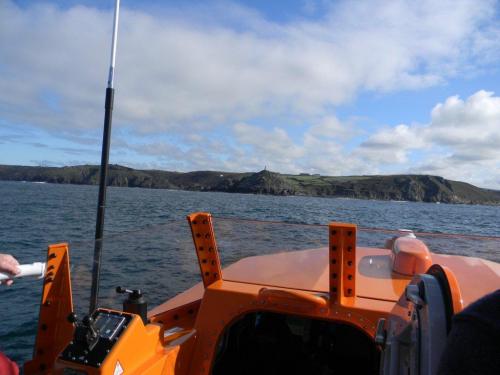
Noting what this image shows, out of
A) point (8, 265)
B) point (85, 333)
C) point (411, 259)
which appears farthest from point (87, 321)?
point (411, 259)

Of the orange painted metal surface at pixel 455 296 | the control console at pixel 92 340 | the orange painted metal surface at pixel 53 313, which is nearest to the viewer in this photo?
the orange painted metal surface at pixel 455 296

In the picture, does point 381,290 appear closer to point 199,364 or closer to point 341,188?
point 199,364

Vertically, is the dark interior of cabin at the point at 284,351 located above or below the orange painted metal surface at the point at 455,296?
below

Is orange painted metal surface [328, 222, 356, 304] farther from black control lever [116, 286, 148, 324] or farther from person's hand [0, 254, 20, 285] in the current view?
person's hand [0, 254, 20, 285]

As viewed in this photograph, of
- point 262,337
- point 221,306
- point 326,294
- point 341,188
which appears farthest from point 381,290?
point 341,188

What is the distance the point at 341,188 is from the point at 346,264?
17578 centimetres

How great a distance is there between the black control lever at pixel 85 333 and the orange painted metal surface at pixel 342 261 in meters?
1.61

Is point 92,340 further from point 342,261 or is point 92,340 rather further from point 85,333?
point 342,261

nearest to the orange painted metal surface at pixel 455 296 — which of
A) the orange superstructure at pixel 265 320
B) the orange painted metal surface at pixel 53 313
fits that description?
the orange superstructure at pixel 265 320

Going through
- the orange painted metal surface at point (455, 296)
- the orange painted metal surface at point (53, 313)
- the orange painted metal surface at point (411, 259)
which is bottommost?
the orange painted metal surface at point (53, 313)

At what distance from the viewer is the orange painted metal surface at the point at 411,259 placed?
3895mm

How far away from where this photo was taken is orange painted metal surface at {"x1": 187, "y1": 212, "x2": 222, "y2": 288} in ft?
11.3

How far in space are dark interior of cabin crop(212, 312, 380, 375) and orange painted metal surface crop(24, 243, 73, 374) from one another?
4.07 feet

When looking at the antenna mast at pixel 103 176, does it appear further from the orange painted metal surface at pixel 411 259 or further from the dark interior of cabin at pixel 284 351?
the orange painted metal surface at pixel 411 259
